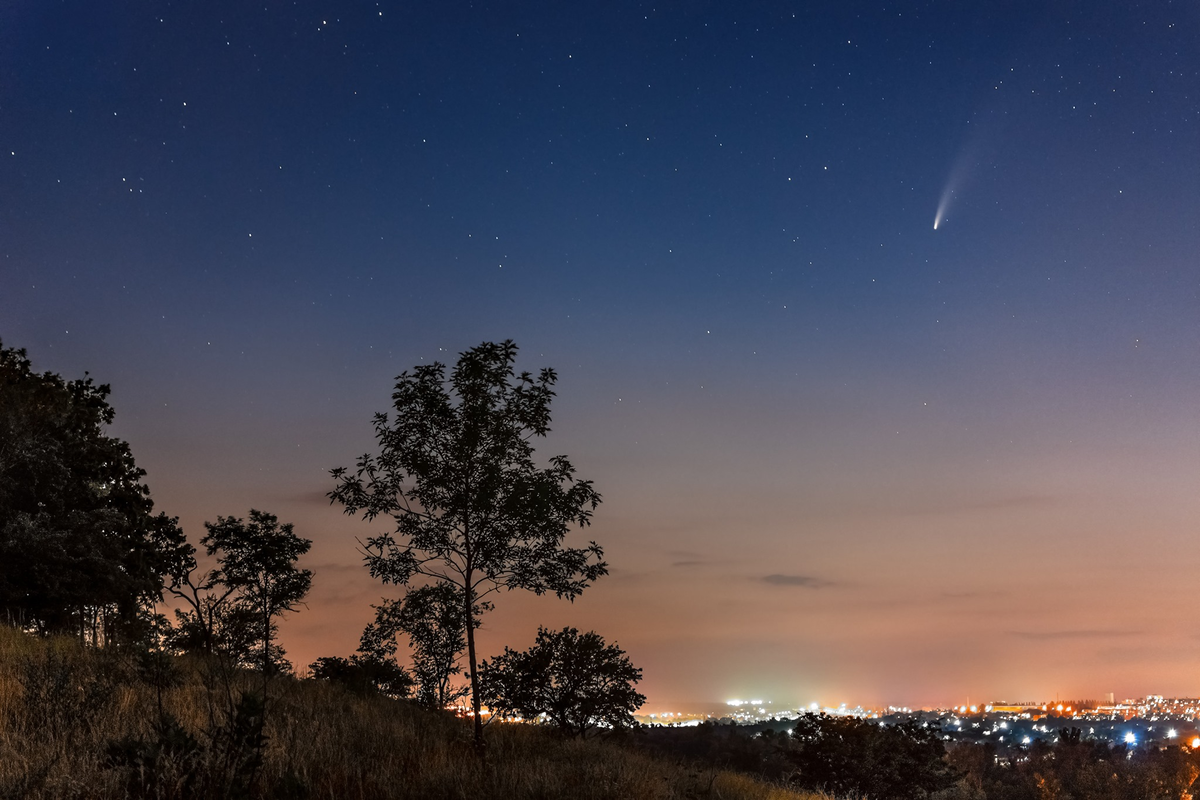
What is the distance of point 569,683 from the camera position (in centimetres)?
2038

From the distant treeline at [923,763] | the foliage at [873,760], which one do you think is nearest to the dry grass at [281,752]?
the distant treeline at [923,763]

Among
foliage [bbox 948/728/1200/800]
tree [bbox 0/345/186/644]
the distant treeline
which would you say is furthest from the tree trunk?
foliage [bbox 948/728/1200/800]

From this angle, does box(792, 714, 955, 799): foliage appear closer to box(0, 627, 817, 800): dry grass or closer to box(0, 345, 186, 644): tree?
box(0, 627, 817, 800): dry grass

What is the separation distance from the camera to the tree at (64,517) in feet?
74.4

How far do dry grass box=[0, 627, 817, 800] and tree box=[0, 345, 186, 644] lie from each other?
9.66 metres

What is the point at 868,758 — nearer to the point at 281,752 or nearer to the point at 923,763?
the point at 923,763

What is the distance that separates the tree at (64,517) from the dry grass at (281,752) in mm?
9660

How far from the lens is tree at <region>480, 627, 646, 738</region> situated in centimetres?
1942

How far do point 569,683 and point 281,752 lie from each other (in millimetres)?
12047

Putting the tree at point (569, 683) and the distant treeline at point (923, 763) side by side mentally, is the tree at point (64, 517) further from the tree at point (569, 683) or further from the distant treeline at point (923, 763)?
the distant treeline at point (923, 763)

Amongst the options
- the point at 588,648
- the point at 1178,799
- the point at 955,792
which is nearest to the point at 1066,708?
the point at 1178,799

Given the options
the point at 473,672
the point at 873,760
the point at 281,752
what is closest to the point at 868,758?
the point at 873,760

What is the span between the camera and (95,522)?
24344 mm

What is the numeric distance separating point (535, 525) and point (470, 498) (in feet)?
4.37
